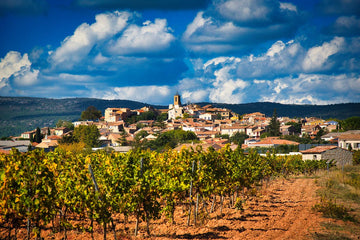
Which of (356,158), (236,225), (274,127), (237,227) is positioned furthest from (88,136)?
(237,227)

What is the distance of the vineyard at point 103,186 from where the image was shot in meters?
10.0

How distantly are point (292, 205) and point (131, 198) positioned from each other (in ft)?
33.5

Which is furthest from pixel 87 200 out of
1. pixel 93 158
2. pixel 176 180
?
pixel 93 158

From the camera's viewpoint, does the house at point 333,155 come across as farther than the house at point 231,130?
No

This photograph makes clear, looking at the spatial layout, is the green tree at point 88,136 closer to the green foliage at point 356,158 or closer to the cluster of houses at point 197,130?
the cluster of houses at point 197,130

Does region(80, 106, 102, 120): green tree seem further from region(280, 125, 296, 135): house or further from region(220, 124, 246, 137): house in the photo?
region(280, 125, 296, 135): house

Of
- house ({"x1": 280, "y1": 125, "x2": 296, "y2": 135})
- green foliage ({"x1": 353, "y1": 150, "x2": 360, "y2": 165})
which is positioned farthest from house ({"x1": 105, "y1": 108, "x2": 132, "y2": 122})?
green foliage ({"x1": 353, "y1": 150, "x2": 360, "y2": 165})

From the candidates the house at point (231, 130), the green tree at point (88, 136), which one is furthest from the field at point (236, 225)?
the house at point (231, 130)

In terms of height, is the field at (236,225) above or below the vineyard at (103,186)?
below

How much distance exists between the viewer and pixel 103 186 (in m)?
11.9

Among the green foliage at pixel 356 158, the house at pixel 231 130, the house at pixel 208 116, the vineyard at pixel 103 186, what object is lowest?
the green foliage at pixel 356 158

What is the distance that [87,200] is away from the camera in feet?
33.5

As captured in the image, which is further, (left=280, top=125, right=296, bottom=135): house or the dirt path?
(left=280, top=125, right=296, bottom=135): house

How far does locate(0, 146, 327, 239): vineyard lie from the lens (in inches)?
395
